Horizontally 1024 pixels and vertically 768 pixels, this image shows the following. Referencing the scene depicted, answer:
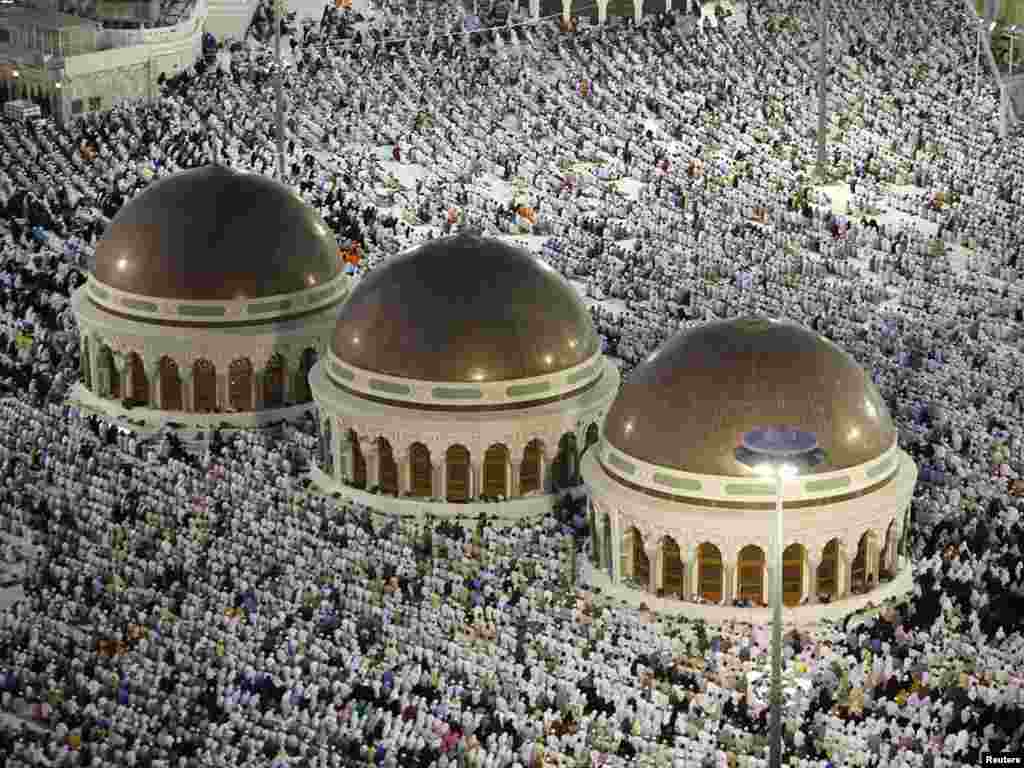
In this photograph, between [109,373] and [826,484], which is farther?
[109,373]

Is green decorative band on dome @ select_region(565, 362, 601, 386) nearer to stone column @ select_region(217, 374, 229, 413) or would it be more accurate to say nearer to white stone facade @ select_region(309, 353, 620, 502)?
white stone facade @ select_region(309, 353, 620, 502)

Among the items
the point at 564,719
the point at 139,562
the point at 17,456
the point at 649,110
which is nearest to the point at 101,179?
the point at 649,110

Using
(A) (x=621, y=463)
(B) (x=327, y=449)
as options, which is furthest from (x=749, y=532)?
(B) (x=327, y=449)

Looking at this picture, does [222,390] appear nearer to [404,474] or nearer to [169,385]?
[169,385]

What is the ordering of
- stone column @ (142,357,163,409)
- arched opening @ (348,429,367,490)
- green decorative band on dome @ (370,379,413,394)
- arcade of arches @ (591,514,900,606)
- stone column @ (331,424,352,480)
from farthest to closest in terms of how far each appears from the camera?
stone column @ (142,357,163,409)
stone column @ (331,424,352,480)
arched opening @ (348,429,367,490)
green decorative band on dome @ (370,379,413,394)
arcade of arches @ (591,514,900,606)

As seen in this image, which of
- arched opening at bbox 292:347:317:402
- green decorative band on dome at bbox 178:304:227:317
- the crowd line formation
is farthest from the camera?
arched opening at bbox 292:347:317:402

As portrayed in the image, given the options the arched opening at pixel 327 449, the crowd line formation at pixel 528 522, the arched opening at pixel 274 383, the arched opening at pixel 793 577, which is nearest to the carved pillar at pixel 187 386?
the arched opening at pixel 274 383

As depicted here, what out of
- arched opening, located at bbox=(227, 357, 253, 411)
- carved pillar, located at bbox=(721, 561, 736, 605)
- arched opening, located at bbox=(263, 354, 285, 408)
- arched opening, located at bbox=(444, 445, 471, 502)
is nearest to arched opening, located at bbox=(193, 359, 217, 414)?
arched opening, located at bbox=(227, 357, 253, 411)
